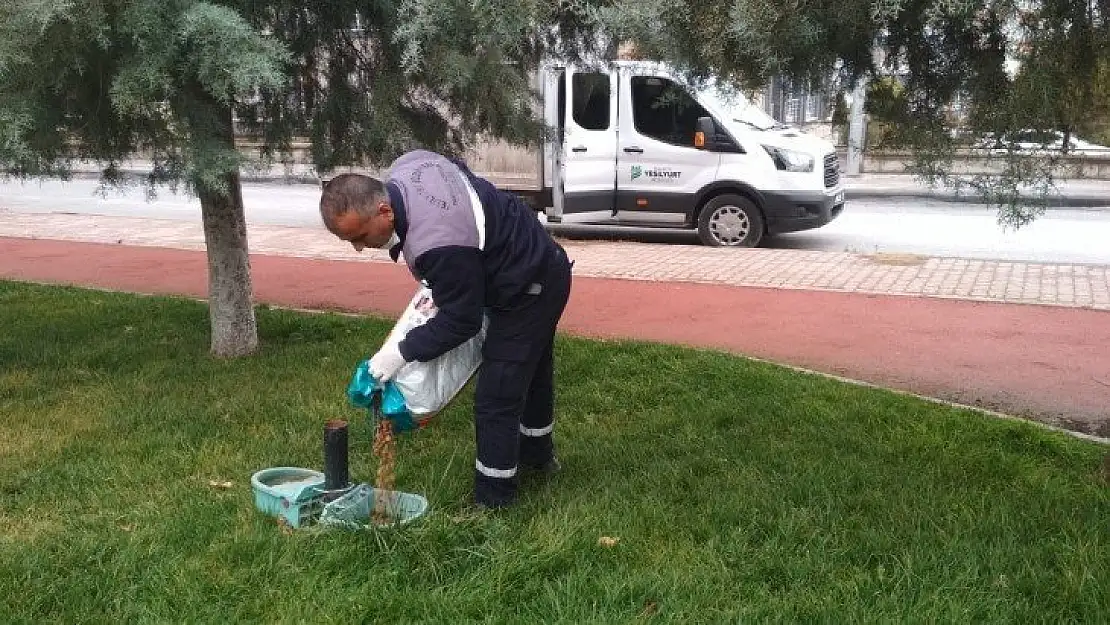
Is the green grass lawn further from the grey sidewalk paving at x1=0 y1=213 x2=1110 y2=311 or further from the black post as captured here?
the grey sidewalk paving at x1=0 y1=213 x2=1110 y2=311

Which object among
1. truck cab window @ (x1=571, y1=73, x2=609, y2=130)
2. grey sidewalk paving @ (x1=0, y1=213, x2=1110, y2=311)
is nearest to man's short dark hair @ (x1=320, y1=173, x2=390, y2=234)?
grey sidewalk paving @ (x1=0, y1=213, x2=1110, y2=311)

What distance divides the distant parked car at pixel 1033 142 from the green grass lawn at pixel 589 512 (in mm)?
1359

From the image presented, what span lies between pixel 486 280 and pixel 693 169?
8760 mm

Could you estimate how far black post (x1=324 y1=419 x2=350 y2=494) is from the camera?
139 inches

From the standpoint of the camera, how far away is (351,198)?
3254 millimetres

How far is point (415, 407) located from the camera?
140 inches

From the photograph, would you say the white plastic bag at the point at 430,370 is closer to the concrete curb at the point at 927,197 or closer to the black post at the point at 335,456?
the black post at the point at 335,456

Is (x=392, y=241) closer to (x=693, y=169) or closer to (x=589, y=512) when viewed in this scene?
(x=589, y=512)

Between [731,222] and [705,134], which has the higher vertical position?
[705,134]

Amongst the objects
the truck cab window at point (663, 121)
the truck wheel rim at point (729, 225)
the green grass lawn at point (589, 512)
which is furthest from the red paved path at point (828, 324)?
the truck cab window at point (663, 121)

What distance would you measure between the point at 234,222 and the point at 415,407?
3000 millimetres

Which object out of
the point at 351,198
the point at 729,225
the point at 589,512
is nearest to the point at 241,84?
the point at 351,198

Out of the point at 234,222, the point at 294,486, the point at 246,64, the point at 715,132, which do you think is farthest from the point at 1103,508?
the point at 715,132

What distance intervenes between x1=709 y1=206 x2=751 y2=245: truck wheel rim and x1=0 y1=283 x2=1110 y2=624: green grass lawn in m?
6.37
